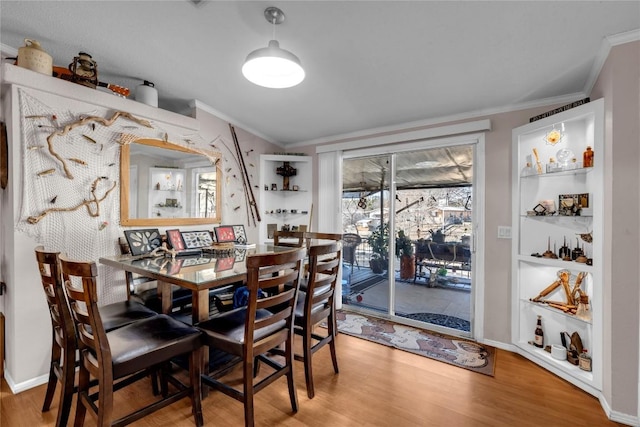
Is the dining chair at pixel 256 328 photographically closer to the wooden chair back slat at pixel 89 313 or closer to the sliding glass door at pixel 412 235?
the wooden chair back slat at pixel 89 313

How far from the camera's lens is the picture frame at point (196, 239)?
2.56m

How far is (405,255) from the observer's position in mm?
3471

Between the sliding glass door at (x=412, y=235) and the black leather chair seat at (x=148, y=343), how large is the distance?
2.41 meters

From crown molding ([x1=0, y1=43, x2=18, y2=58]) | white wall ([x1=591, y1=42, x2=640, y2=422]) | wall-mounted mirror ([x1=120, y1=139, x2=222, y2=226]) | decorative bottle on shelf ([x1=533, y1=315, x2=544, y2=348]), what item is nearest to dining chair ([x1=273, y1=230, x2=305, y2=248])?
wall-mounted mirror ([x1=120, y1=139, x2=222, y2=226])

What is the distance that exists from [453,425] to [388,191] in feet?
7.66

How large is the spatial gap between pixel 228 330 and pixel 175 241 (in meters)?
1.15

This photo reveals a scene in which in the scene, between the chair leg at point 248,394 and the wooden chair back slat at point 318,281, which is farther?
the wooden chair back slat at point 318,281

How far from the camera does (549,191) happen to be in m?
2.52

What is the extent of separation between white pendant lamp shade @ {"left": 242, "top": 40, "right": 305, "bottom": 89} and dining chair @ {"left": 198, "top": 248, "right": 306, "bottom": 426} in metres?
1.11

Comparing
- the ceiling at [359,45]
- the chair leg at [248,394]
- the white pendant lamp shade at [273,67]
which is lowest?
the chair leg at [248,394]

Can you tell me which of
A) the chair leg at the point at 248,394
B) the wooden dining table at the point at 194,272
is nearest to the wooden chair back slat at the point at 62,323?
the wooden dining table at the point at 194,272

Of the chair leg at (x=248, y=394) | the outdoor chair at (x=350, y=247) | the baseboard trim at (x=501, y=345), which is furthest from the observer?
the outdoor chair at (x=350, y=247)

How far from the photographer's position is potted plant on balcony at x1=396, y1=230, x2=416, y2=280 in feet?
11.3

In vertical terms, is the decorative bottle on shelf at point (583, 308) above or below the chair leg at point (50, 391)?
above
